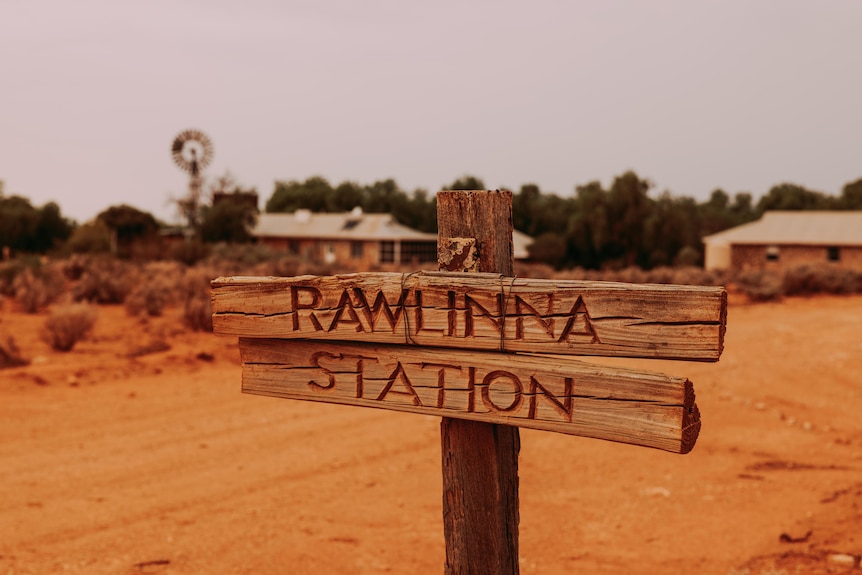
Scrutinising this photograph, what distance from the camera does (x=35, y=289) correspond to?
1778cm

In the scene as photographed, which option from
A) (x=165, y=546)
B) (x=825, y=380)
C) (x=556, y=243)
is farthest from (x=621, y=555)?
(x=556, y=243)

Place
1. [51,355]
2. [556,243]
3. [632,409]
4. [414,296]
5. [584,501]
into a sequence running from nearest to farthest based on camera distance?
[632,409], [414,296], [584,501], [51,355], [556,243]

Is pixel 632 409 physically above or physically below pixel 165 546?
above

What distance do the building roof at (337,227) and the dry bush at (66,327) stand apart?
27.1 m

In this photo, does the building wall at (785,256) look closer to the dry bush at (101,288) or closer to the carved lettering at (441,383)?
the dry bush at (101,288)

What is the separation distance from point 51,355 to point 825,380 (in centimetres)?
1106

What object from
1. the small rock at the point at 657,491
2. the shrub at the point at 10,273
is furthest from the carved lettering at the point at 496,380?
the shrub at the point at 10,273

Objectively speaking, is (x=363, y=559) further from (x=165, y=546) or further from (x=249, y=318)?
(x=249, y=318)

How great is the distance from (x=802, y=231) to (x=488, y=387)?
36.7 meters

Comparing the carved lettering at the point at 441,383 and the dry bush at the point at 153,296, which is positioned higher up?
the carved lettering at the point at 441,383

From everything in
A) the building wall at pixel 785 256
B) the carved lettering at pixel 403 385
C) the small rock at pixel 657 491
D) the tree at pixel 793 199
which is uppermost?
the tree at pixel 793 199

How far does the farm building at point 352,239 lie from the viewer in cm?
4094

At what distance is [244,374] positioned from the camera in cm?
332

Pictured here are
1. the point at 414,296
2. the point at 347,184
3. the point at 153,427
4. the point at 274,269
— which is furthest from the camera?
the point at 347,184
